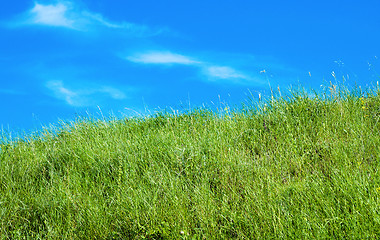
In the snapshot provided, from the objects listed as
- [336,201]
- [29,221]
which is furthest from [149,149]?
[336,201]

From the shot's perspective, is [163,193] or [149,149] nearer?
[163,193]

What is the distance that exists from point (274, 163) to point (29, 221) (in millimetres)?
2626

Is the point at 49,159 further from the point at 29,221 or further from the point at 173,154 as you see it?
the point at 173,154

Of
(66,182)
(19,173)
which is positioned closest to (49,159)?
(19,173)

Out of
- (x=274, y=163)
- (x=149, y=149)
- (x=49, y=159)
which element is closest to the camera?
(x=274, y=163)

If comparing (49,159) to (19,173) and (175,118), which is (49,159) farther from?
(175,118)

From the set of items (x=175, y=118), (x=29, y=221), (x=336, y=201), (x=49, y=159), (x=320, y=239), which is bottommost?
(x=320, y=239)

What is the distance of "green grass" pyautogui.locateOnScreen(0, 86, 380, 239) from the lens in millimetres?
3115

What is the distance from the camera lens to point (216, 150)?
4.36 meters

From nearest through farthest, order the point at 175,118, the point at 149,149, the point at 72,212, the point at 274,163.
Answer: the point at 72,212 < the point at 274,163 < the point at 149,149 < the point at 175,118

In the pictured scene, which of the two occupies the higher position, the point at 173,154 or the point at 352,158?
the point at 173,154

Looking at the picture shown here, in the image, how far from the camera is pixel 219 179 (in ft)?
12.6

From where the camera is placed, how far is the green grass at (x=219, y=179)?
312 centimetres

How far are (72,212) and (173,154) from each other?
4.18 feet
